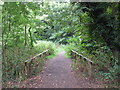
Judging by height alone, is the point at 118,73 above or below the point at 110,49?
below

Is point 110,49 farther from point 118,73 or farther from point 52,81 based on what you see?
point 52,81

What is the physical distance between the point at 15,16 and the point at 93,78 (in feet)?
18.3

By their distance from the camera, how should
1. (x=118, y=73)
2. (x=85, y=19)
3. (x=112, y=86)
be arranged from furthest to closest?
(x=85, y=19)
(x=118, y=73)
(x=112, y=86)

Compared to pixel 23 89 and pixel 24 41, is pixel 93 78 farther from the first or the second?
pixel 24 41

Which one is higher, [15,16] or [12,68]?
[15,16]

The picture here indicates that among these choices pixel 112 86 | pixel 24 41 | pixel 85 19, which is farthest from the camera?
pixel 24 41

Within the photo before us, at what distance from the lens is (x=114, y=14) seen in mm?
4855

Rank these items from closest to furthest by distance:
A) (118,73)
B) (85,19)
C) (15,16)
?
1. (118,73)
2. (85,19)
3. (15,16)

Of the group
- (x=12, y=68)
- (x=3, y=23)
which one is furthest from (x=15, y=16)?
(x=12, y=68)

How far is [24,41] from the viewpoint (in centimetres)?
1115

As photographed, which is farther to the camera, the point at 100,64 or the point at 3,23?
the point at 3,23

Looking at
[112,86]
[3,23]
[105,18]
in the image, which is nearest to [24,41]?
[3,23]

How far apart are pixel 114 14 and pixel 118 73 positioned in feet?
8.15

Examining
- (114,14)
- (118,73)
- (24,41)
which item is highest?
(114,14)
